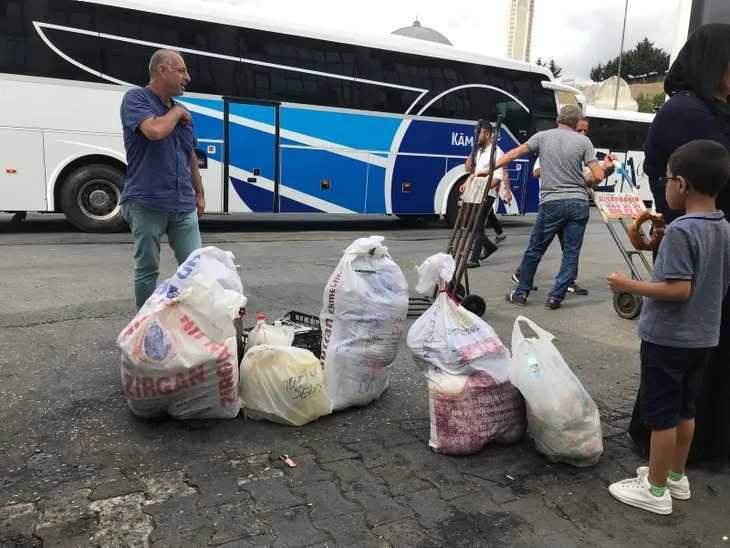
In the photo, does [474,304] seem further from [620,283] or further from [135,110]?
[135,110]

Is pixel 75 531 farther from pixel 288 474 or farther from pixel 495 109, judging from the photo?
pixel 495 109

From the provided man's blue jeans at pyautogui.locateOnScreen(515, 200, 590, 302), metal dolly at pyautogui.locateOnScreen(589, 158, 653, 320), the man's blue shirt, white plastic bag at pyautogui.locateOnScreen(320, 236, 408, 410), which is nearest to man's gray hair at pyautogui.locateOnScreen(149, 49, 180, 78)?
the man's blue shirt

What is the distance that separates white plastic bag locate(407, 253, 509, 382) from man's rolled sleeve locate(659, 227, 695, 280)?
0.87 m

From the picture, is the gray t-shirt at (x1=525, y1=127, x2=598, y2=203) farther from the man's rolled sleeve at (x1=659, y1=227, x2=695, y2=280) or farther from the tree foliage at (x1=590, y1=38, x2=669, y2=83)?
the tree foliage at (x1=590, y1=38, x2=669, y2=83)

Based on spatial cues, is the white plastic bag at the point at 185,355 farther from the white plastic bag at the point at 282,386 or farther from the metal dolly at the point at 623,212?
the metal dolly at the point at 623,212

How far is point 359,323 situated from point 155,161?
1651mm

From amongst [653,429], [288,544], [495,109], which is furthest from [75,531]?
[495,109]

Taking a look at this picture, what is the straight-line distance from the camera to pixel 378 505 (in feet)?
7.71

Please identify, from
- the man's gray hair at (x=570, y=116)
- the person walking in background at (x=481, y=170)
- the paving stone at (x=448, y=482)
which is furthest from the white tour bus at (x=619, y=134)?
the paving stone at (x=448, y=482)

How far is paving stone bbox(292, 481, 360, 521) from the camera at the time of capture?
7.49ft

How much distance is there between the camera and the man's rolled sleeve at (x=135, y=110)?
3.49 metres

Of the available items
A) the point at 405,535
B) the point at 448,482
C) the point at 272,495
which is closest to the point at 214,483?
the point at 272,495

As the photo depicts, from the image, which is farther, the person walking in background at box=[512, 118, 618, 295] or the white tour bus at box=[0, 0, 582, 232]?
the white tour bus at box=[0, 0, 582, 232]

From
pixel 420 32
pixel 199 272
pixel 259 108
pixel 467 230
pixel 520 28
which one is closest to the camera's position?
pixel 199 272
